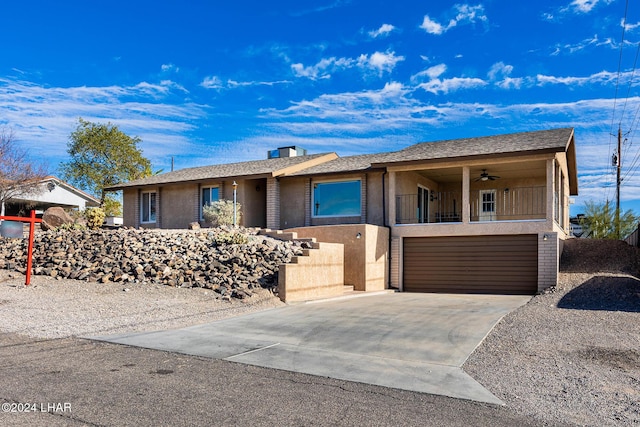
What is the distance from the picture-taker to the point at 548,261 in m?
16.1

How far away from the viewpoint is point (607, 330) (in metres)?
9.49

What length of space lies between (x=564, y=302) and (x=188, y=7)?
54.4 ft

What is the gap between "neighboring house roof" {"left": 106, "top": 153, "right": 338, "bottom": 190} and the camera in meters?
22.2

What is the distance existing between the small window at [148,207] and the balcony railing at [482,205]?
13.5 m

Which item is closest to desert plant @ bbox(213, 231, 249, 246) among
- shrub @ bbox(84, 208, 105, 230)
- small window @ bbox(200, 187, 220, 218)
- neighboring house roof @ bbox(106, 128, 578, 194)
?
neighboring house roof @ bbox(106, 128, 578, 194)

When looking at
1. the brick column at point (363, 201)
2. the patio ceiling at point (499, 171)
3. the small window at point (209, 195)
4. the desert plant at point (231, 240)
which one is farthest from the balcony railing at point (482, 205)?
the small window at point (209, 195)

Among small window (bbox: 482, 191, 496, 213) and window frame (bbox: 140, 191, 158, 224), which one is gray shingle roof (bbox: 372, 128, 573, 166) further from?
window frame (bbox: 140, 191, 158, 224)

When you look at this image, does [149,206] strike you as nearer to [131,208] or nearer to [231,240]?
[131,208]

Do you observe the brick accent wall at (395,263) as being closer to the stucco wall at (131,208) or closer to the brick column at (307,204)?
the brick column at (307,204)

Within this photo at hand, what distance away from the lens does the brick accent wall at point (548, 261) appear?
16047 millimetres

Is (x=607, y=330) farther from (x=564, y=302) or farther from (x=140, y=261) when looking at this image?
(x=140, y=261)

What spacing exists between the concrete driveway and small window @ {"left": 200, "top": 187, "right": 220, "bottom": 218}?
1205 cm

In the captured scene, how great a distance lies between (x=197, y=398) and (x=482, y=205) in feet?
63.0

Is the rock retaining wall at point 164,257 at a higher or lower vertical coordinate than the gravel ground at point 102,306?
higher
